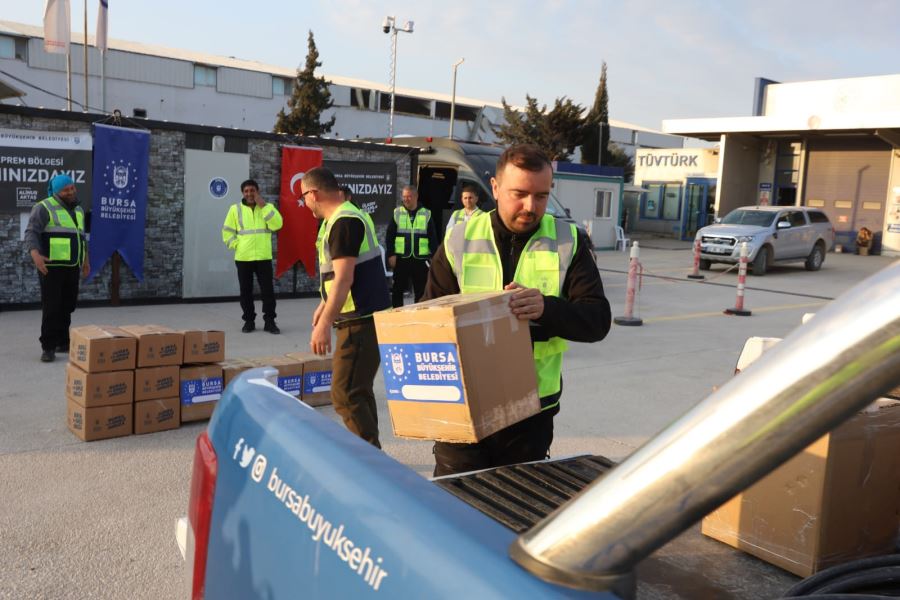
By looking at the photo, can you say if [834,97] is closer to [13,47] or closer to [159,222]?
[159,222]

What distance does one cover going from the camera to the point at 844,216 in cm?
3247

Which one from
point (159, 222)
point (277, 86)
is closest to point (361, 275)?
point (159, 222)

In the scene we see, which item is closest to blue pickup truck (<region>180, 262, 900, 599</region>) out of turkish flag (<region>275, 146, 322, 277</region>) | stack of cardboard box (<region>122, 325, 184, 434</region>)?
stack of cardboard box (<region>122, 325, 184, 434</region>)

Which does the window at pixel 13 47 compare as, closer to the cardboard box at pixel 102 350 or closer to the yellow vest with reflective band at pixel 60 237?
the yellow vest with reflective band at pixel 60 237

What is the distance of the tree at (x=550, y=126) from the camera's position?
40.7 m

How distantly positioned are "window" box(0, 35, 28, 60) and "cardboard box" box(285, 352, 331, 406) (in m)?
40.8

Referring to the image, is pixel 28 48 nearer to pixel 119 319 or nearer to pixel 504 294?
pixel 119 319

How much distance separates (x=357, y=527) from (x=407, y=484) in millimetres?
124

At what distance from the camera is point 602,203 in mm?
26203

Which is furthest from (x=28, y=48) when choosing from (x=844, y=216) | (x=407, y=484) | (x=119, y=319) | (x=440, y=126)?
(x=407, y=484)

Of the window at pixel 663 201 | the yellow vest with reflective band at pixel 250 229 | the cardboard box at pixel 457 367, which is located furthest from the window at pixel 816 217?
the cardboard box at pixel 457 367

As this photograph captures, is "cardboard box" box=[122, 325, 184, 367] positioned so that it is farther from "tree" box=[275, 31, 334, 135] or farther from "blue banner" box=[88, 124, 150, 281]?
"tree" box=[275, 31, 334, 135]

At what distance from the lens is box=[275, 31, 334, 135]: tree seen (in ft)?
136

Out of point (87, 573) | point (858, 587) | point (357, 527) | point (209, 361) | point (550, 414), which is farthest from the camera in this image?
point (209, 361)
